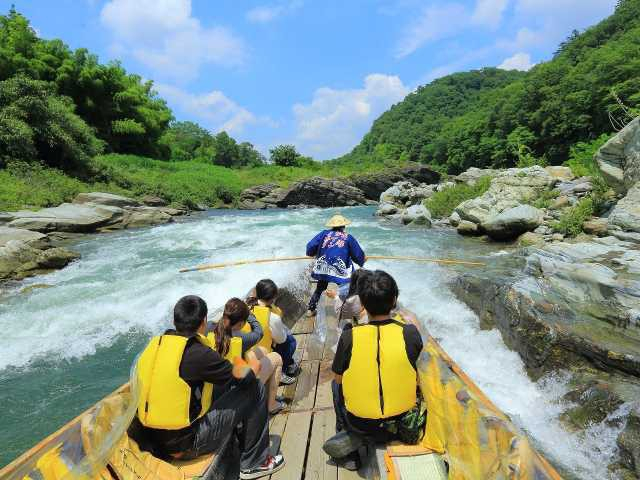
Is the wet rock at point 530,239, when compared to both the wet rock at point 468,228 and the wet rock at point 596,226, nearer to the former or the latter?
the wet rock at point 596,226

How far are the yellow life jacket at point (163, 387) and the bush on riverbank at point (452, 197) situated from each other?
17.7m

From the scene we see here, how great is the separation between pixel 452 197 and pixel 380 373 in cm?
1846

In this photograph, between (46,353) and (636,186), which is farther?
(636,186)

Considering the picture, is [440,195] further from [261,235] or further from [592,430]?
[592,430]

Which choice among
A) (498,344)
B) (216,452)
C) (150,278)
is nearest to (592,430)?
(498,344)

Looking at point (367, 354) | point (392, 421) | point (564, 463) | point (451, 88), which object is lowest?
point (564, 463)

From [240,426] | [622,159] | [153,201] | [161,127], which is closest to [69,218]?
[153,201]

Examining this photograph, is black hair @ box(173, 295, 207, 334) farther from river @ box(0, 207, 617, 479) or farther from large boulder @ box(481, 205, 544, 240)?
large boulder @ box(481, 205, 544, 240)

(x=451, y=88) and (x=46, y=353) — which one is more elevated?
(x=451, y=88)

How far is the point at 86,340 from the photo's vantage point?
19.6ft

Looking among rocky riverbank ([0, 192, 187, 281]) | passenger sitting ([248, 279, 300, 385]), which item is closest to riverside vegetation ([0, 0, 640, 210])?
rocky riverbank ([0, 192, 187, 281])

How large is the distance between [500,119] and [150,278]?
50942mm

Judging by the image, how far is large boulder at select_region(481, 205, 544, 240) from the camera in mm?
11648

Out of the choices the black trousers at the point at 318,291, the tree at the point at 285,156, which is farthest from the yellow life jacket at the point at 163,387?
the tree at the point at 285,156
